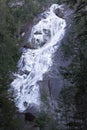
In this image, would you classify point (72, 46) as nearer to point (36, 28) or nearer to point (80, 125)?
point (80, 125)

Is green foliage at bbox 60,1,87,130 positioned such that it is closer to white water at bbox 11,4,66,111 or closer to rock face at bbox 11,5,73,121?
rock face at bbox 11,5,73,121

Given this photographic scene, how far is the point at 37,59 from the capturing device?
21.3 metres

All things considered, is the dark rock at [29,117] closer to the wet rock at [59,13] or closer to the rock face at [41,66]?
the rock face at [41,66]

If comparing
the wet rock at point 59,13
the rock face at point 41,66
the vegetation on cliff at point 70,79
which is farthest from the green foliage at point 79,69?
the wet rock at point 59,13

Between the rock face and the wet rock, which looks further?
the wet rock

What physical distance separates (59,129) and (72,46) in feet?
9.59

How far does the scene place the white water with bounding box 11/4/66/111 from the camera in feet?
61.9

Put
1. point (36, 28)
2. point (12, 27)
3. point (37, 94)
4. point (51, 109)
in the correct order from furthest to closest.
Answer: point (36, 28), point (37, 94), point (12, 27), point (51, 109)

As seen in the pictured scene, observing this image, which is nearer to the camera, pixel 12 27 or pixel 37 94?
pixel 12 27

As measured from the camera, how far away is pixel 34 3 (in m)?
27.2

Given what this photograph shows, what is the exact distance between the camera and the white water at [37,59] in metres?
18.9

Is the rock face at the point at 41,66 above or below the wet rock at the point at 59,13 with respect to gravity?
below

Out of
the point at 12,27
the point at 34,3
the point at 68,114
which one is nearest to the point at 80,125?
the point at 68,114

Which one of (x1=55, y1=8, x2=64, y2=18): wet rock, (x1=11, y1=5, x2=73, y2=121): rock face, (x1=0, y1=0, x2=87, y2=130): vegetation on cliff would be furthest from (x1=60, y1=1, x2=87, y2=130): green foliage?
(x1=55, y1=8, x2=64, y2=18): wet rock
